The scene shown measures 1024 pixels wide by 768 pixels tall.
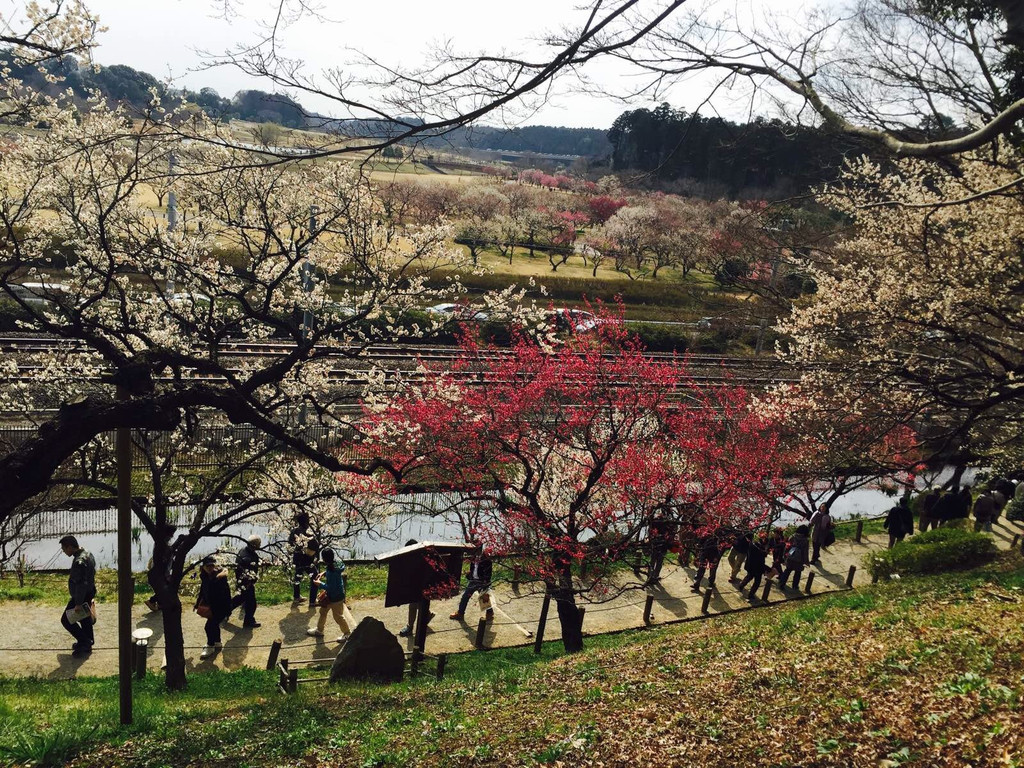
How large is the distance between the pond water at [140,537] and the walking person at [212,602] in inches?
115

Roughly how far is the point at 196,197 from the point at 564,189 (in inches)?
2779

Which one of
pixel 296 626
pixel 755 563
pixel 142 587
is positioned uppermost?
pixel 755 563

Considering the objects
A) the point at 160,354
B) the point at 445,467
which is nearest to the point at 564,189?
the point at 445,467

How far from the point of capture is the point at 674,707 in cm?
626

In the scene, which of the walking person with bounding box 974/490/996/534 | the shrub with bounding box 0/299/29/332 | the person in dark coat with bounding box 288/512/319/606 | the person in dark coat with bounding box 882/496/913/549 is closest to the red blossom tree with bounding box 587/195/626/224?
the shrub with bounding box 0/299/29/332

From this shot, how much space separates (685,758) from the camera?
5219mm

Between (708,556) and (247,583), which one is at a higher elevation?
(708,556)

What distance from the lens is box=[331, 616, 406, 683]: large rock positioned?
9664mm

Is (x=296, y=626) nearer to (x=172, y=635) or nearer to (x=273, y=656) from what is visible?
(x=273, y=656)

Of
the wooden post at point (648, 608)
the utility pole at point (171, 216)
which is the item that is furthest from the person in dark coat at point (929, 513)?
the utility pole at point (171, 216)

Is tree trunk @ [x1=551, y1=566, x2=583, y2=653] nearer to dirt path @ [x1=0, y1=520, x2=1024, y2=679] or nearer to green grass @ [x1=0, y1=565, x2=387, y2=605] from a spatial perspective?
dirt path @ [x1=0, y1=520, x2=1024, y2=679]

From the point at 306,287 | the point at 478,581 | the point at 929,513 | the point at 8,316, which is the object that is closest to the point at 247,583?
the point at 478,581

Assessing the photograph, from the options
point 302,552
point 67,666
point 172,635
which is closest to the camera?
point 172,635

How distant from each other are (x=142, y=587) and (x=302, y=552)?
12.3 feet
